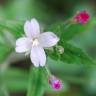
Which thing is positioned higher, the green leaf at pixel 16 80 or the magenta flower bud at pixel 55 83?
the magenta flower bud at pixel 55 83

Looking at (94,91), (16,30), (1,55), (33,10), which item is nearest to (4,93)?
(1,55)

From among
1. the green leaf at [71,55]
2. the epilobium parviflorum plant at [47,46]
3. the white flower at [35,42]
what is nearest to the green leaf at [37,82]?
the epilobium parviflorum plant at [47,46]

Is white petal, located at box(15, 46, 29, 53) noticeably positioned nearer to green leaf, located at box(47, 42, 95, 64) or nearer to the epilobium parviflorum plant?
the epilobium parviflorum plant

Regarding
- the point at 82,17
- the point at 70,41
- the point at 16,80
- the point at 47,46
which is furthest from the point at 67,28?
the point at 16,80

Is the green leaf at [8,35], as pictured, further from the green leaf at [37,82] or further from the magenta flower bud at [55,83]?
the magenta flower bud at [55,83]

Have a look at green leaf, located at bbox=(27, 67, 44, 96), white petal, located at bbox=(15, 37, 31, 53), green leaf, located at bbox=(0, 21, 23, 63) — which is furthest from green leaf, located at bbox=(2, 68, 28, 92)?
white petal, located at bbox=(15, 37, 31, 53)

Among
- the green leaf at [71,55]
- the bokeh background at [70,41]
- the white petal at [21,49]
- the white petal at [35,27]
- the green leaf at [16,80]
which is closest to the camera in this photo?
the white petal at [21,49]

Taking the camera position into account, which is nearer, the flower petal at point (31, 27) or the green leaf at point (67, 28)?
the flower petal at point (31, 27)

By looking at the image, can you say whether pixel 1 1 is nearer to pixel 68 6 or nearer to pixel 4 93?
pixel 68 6
